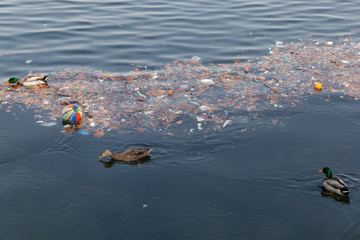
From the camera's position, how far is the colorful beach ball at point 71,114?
9.66 m

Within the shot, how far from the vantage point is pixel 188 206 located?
7.23 metres

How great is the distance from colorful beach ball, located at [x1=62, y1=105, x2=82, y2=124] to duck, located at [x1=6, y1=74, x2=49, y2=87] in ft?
7.93

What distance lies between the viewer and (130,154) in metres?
8.30

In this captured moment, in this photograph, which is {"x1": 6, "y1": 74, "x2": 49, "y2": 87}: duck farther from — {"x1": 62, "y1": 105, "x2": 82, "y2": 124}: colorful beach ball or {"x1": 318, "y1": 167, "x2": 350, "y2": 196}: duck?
{"x1": 318, "y1": 167, "x2": 350, "y2": 196}: duck

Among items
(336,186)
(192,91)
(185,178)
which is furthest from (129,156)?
(336,186)

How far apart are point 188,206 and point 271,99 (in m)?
4.90

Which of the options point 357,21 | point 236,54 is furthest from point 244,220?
point 357,21

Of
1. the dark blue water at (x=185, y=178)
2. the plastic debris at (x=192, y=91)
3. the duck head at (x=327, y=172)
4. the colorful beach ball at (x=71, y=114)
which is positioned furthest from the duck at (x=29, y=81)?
the duck head at (x=327, y=172)

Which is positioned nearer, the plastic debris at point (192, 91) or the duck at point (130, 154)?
the duck at point (130, 154)

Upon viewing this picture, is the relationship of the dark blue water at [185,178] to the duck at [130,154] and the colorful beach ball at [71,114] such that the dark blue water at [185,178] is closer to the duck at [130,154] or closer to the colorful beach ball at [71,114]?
the duck at [130,154]

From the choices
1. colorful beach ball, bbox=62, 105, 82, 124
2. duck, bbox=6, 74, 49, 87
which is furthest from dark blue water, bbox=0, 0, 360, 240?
duck, bbox=6, 74, 49, 87

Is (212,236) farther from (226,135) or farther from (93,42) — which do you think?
(93,42)

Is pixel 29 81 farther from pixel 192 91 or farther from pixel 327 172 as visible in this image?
pixel 327 172

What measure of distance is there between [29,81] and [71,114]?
2.82 metres
